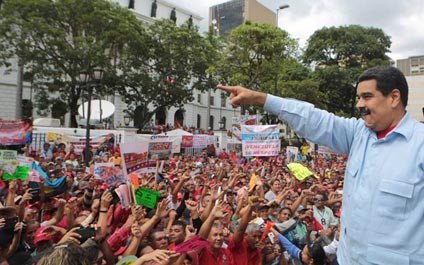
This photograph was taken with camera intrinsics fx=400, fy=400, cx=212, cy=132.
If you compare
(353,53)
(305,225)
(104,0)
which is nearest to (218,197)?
(305,225)

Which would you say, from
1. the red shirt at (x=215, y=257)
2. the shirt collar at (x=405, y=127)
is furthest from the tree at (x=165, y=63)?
the shirt collar at (x=405, y=127)

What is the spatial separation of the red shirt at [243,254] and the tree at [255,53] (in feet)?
68.7

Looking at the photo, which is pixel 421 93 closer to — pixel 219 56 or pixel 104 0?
pixel 219 56

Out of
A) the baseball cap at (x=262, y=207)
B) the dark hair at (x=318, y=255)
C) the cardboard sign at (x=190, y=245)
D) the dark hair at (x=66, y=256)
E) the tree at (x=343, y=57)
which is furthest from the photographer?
the tree at (x=343, y=57)

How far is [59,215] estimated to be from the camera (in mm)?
4992

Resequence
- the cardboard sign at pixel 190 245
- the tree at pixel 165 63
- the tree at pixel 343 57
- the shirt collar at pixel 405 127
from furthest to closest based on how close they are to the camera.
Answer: the tree at pixel 343 57 < the tree at pixel 165 63 < the cardboard sign at pixel 190 245 < the shirt collar at pixel 405 127

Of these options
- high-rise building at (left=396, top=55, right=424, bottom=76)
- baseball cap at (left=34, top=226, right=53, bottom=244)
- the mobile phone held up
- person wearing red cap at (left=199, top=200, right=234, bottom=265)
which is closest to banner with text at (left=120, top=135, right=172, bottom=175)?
the mobile phone held up

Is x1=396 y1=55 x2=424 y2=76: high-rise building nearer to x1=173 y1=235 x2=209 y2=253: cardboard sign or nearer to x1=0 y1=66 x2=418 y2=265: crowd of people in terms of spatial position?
x1=0 y1=66 x2=418 y2=265: crowd of people

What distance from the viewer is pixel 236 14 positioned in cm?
6531

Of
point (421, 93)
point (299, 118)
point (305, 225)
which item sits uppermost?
point (421, 93)

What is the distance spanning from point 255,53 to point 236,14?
4247 cm

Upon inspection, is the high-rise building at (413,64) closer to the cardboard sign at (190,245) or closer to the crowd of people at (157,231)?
the crowd of people at (157,231)

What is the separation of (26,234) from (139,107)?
31436mm

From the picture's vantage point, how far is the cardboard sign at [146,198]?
5547 mm
